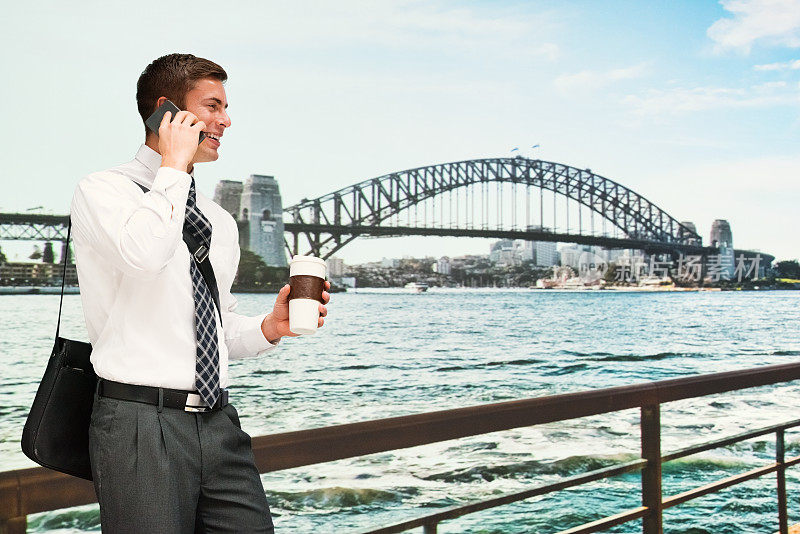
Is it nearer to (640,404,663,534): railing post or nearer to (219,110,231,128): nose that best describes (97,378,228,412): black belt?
(219,110,231,128): nose

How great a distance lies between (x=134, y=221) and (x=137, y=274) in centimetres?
5

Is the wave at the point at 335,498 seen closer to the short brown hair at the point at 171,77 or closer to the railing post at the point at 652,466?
the railing post at the point at 652,466

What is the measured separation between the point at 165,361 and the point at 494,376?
80.2ft

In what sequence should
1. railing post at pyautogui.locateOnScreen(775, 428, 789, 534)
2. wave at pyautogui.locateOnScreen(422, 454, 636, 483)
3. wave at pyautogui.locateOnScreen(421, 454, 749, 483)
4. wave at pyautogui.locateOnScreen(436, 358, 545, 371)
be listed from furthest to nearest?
wave at pyautogui.locateOnScreen(436, 358, 545, 371) → wave at pyautogui.locateOnScreen(422, 454, 636, 483) → wave at pyautogui.locateOnScreen(421, 454, 749, 483) → railing post at pyautogui.locateOnScreen(775, 428, 789, 534)

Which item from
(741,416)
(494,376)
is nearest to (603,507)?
(741,416)

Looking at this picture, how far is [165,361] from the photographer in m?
0.73

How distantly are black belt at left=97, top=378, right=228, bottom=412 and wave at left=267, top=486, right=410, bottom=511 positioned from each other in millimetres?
12298

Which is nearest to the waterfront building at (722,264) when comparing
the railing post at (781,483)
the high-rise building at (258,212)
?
the high-rise building at (258,212)

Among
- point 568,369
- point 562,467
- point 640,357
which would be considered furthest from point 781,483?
point 640,357

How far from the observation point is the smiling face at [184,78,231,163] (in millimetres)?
792

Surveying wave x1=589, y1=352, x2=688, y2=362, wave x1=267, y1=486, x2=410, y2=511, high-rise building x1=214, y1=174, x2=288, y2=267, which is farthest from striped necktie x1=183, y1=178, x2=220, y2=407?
wave x1=589, y1=352, x2=688, y2=362

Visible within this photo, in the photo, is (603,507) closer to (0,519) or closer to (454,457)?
(454,457)

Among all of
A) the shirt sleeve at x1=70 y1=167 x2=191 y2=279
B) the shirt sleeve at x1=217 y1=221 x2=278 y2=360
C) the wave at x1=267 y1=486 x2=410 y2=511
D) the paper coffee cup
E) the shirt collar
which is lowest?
the wave at x1=267 y1=486 x2=410 y2=511

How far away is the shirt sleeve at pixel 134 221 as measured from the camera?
25.9 inches
